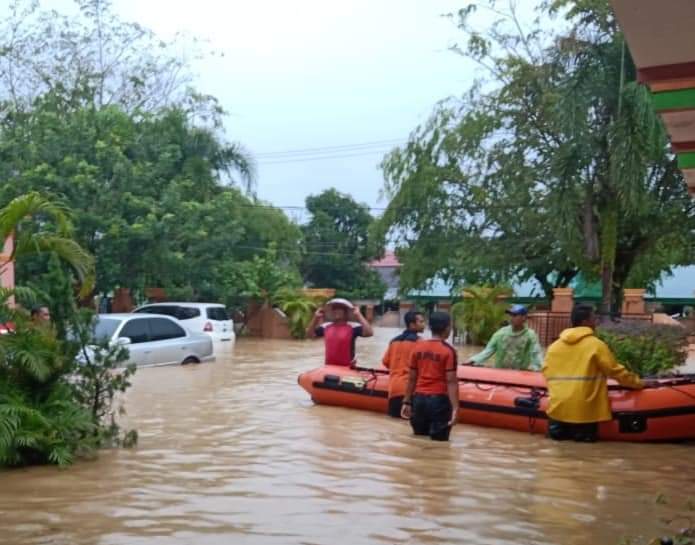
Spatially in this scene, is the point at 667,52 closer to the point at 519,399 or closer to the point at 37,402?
the point at 519,399

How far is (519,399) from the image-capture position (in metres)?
10.7

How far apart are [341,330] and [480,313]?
1468 centimetres

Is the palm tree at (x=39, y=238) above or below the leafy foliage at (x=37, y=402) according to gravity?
above

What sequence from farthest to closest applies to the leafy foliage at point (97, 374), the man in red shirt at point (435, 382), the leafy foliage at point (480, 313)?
the leafy foliage at point (480, 313), the leafy foliage at point (97, 374), the man in red shirt at point (435, 382)

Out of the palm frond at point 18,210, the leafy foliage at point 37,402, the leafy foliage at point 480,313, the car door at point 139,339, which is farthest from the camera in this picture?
the leafy foliage at point 480,313

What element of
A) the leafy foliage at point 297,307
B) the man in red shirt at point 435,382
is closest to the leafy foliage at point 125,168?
the leafy foliage at point 297,307

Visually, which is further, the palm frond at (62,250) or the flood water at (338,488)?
the palm frond at (62,250)

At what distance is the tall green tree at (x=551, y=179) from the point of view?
57.0 feet

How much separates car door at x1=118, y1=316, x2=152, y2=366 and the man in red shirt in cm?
982

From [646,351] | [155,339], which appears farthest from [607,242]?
[155,339]

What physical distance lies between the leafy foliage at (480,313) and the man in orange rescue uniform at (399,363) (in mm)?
15480

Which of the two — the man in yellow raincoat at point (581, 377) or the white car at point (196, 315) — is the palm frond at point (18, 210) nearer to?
the man in yellow raincoat at point (581, 377)

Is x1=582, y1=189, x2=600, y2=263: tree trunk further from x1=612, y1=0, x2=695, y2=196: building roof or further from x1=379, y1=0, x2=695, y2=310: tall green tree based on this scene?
x1=612, y1=0, x2=695, y2=196: building roof

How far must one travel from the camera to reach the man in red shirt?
8.42 metres
